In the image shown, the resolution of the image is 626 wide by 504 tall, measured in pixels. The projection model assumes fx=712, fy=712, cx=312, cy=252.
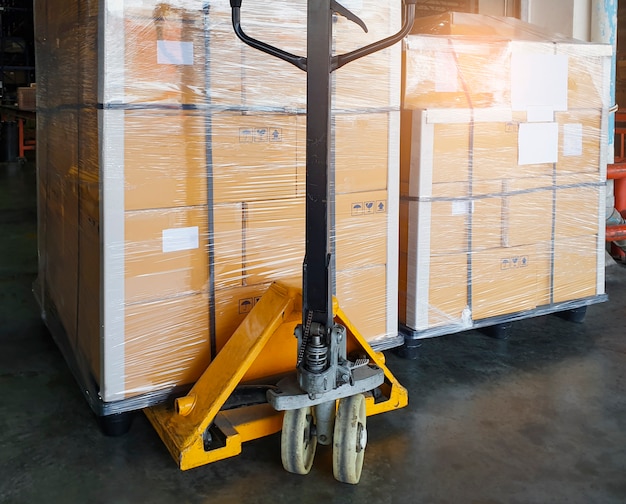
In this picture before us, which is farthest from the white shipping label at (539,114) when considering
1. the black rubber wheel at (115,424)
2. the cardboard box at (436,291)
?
the black rubber wheel at (115,424)

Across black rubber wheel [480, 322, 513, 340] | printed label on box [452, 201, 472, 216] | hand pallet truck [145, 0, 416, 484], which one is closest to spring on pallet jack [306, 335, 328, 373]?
hand pallet truck [145, 0, 416, 484]

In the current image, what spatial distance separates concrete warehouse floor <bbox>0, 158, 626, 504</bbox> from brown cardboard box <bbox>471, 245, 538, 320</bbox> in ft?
0.73

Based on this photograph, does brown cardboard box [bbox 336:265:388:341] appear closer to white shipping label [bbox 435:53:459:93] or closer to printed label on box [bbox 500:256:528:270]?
printed label on box [bbox 500:256:528:270]

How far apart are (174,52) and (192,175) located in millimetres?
465

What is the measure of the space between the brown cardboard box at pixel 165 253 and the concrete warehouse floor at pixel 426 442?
0.61 metres

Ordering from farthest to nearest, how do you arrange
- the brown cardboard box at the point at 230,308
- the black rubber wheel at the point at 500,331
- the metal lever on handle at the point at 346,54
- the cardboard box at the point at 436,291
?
the black rubber wheel at the point at 500,331, the cardboard box at the point at 436,291, the brown cardboard box at the point at 230,308, the metal lever on handle at the point at 346,54

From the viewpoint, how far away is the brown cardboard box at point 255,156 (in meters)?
2.82

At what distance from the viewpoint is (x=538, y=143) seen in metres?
3.76

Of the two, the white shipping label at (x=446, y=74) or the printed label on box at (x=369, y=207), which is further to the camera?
the white shipping label at (x=446, y=74)

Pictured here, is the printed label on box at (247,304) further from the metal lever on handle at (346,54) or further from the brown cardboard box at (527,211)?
the brown cardboard box at (527,211)

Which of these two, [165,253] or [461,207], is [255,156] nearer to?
[165,253]

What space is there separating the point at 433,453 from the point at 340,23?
179cm

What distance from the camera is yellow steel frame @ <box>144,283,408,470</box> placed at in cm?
256

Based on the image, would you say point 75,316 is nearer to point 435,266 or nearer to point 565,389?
point 435,266
